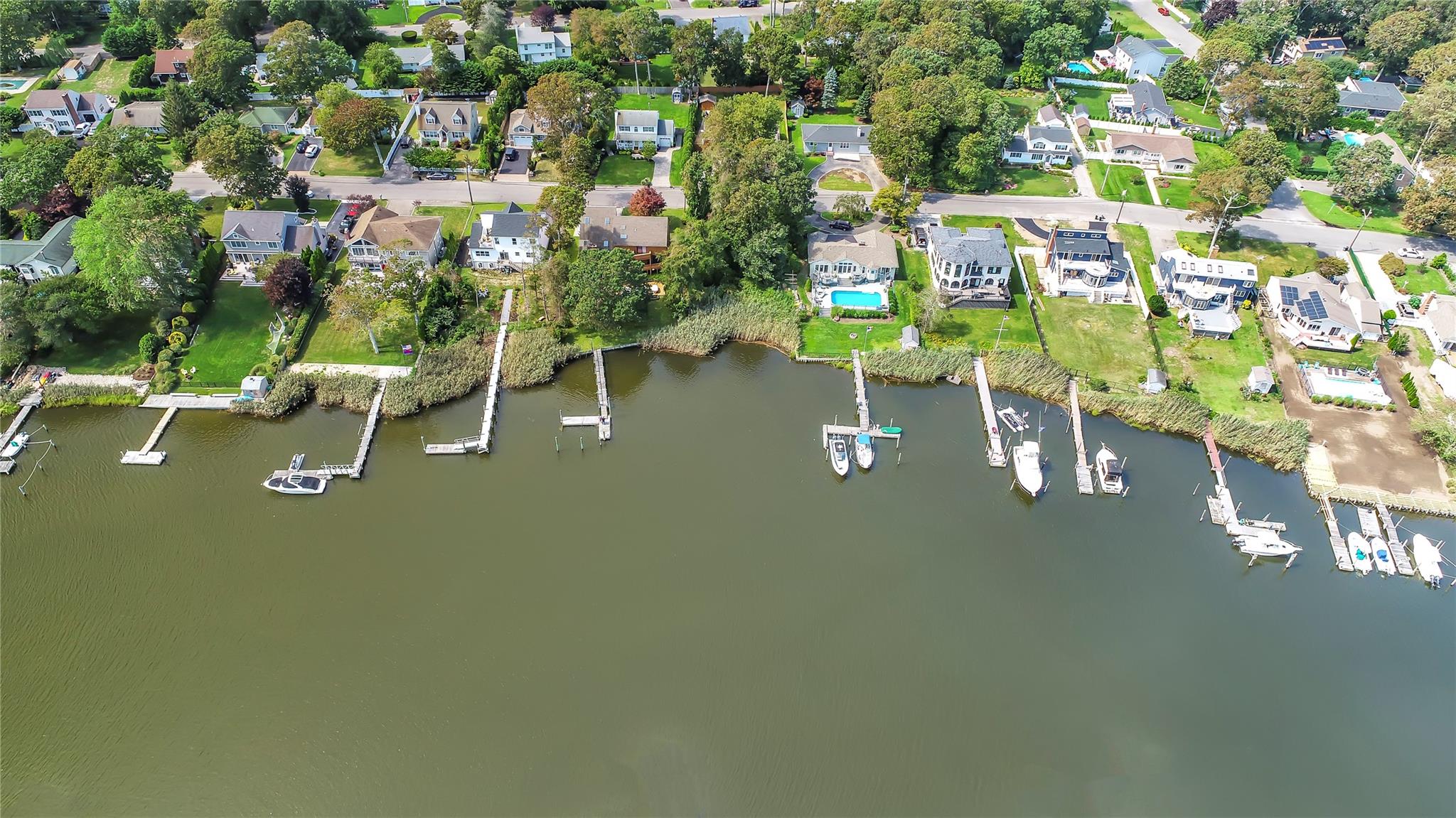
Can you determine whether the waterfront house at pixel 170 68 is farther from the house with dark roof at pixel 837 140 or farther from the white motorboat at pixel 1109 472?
the white motorboat at pixel 1109 472

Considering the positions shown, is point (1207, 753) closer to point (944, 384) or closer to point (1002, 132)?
point (944, 384)

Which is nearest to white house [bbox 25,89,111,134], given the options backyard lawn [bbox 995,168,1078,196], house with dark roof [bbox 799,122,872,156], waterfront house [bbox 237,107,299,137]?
waterfront house [bbox 237,107,299,137]

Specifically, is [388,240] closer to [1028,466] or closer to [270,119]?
[270,119]

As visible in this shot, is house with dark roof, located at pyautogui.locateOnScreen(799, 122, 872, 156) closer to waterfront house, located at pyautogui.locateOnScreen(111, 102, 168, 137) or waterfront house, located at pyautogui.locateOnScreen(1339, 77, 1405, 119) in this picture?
waterfront house, located at pyautogui.locateOnScreen(1339, 77, 1405, 119)

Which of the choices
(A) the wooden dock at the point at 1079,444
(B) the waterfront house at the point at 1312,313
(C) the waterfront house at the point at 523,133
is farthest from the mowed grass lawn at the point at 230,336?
(B) the waterfront house at the point at 1312,313

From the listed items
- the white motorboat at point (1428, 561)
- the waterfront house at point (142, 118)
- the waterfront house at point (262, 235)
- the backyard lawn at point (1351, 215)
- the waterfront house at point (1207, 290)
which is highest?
the waterfront house at point (142, 118)

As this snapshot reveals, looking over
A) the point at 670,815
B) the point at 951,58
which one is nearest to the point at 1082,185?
the point at 951,58

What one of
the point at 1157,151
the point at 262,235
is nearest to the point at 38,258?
the point at 262,235
